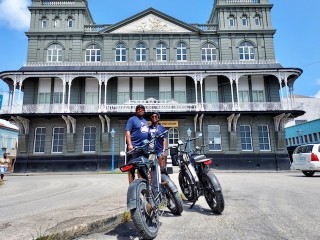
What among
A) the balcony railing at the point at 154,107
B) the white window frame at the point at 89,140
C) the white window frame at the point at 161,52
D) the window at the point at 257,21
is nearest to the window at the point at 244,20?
the window at the point at 257,21

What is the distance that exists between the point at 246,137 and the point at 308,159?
924 cm

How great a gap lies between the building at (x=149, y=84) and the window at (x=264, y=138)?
0.10 meters

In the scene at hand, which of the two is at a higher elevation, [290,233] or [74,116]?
[74,116]

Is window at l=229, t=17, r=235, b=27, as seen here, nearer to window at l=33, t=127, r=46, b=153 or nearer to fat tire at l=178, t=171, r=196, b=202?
window at l=33, t=127, r=46, b=153

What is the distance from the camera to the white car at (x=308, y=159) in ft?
39.2

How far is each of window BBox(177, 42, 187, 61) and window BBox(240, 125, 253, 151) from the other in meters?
8.75

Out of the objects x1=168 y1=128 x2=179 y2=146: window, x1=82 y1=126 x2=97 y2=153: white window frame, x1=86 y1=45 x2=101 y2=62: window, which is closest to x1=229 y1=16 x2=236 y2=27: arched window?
x1=168 y1=128 x2=179 y2=146: window

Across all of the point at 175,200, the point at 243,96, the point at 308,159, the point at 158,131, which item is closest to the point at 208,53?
the point at 243,96

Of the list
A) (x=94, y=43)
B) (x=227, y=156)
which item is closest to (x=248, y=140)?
(x=227, y=156)

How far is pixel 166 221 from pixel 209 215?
2.75 ft

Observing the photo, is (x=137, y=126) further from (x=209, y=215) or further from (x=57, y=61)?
(x=57, y=61)

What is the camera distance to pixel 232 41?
23984 millimetres

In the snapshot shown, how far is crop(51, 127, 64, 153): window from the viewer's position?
2122cm

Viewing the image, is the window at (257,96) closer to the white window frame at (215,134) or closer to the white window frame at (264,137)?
the white window frame at (264,137)
